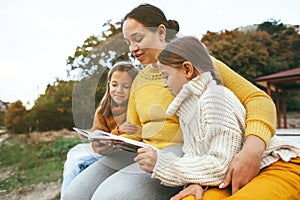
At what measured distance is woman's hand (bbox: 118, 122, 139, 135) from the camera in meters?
0.81

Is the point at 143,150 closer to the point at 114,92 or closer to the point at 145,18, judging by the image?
the point at 114,92

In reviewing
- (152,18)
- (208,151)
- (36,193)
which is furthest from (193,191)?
(36,193)

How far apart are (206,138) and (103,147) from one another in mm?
288

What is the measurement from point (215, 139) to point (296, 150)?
0.70ft

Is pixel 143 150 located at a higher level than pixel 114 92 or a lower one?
lower

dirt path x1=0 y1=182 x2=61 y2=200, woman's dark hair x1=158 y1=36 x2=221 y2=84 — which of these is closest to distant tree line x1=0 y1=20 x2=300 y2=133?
woman's dark hair x1=158 y1=36 x2=221 y2=84

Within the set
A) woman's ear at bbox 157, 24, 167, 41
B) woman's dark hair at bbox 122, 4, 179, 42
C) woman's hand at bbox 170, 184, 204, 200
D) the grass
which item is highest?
woman's dark hair at bbox 122, 4, 179, 42

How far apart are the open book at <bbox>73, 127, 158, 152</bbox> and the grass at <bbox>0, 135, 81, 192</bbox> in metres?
3.63

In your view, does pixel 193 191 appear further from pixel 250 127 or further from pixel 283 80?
pixel 283 80

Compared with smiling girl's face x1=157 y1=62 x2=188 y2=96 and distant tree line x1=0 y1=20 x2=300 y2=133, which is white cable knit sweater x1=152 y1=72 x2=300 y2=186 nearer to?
smiling girl's face x1=157 y1=62 x2=188 y2=96

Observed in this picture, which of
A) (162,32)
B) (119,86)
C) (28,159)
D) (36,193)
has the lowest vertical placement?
(36,193)

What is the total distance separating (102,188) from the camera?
84 centimetres

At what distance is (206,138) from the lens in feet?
2.21

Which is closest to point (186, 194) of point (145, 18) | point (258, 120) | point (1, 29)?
point (258, 120)
